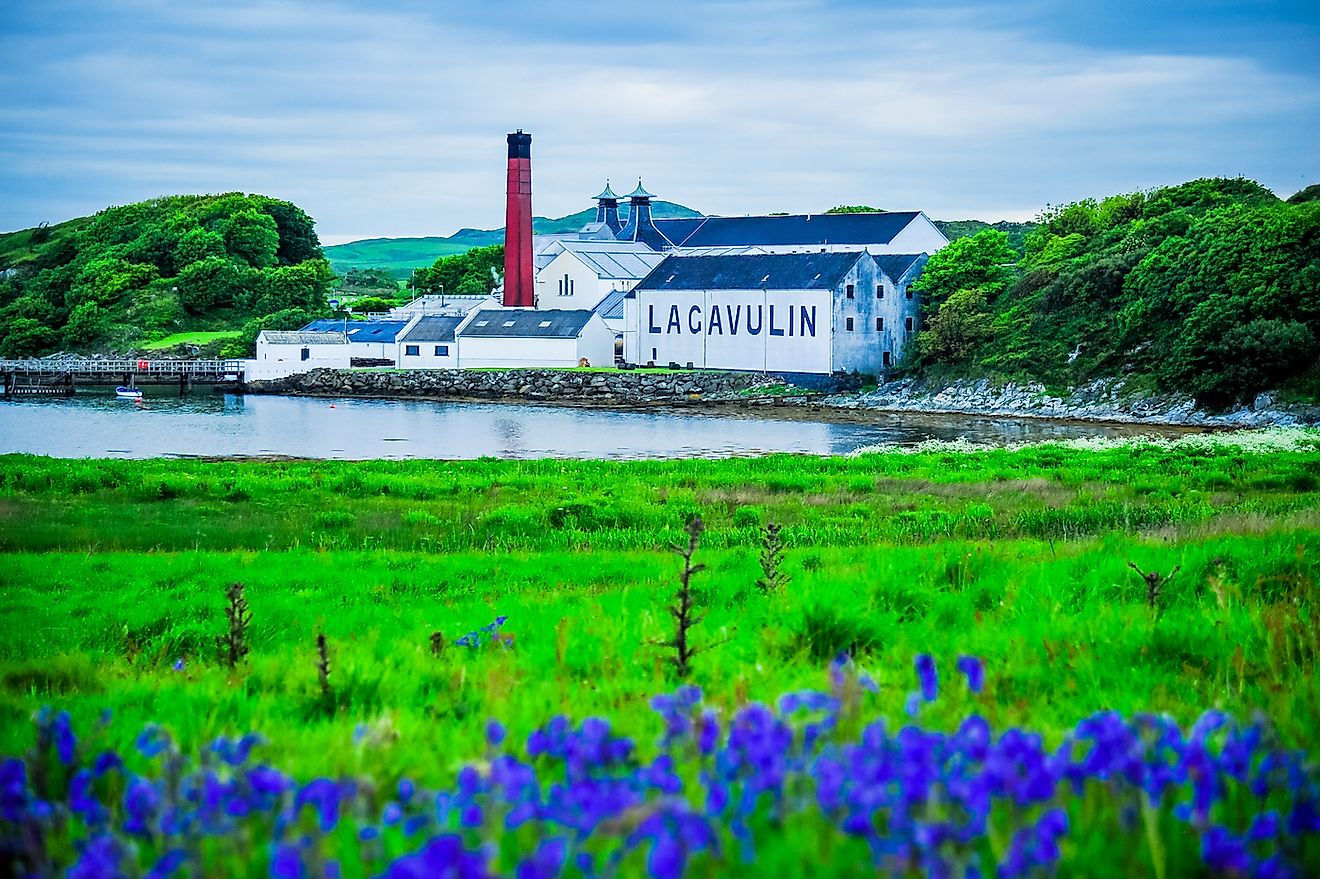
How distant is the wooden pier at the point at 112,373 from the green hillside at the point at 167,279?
977cm

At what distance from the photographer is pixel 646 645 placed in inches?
281

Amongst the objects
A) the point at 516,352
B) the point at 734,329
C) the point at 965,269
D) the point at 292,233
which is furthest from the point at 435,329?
the point at 292,233

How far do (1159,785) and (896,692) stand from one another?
2.34 m

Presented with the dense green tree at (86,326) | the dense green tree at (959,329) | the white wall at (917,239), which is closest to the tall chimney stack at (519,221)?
the white wall at (917,239)

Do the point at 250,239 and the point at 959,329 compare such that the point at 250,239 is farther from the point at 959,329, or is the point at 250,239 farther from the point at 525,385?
the point at 959,329

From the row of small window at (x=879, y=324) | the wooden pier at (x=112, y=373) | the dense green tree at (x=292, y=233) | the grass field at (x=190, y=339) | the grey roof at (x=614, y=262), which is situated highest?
the dense green tree at (x=292, y=233)

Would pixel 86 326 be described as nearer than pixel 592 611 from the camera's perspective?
No

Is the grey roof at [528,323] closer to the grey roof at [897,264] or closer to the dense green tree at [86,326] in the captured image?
the grey roof at [897,264]

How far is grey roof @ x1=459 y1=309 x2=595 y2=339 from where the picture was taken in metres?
85.9

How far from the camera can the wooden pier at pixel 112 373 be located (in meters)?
85.1

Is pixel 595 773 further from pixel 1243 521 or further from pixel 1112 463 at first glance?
pixel 1112 463

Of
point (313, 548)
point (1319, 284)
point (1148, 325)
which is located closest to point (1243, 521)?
point (313, 548)

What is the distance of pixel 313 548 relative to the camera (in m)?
16.9

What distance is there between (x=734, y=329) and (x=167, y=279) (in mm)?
63129
